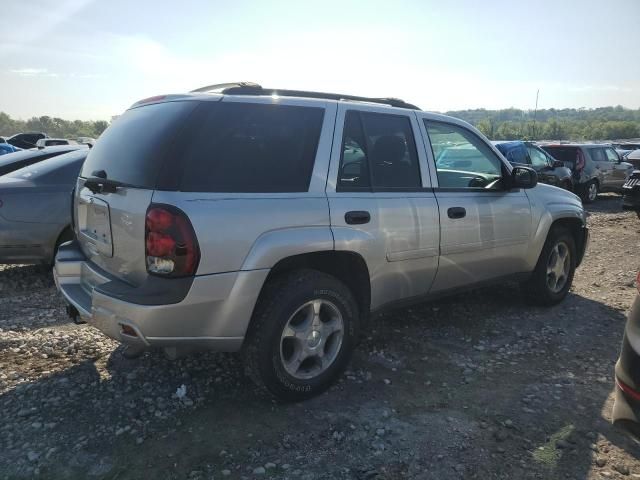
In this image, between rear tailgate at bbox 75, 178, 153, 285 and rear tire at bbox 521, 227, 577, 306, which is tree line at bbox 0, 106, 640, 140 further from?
rear tailgate at bbox 75, 178, 153, 285

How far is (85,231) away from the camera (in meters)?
3.22

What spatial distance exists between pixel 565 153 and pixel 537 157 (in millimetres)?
1991

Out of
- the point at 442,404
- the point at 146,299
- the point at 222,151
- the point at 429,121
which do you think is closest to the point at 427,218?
the point at 429,121

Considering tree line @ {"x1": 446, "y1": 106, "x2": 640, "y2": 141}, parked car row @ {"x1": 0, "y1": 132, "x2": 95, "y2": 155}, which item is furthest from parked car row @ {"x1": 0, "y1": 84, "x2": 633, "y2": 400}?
tree line @ {"x1": 446, "y1": 106, "x2": 640, "y2": 141}

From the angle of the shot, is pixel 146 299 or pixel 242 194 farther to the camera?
pixel 242 194

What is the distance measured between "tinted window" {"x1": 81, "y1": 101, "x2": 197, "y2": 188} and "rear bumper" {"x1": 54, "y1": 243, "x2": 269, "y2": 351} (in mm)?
608

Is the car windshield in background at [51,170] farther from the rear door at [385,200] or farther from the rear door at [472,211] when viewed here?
the rear door at [472,211]

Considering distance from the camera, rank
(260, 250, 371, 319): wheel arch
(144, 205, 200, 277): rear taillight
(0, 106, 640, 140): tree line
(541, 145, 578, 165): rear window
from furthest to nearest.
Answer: (0, 106, 640, 140): tree line, (541, 145, 578, 165): rear window, (260, 250, 371, 319): wheel arch, (144, 205, 200, 277): rear taillight

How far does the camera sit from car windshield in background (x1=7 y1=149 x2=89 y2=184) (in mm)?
5418


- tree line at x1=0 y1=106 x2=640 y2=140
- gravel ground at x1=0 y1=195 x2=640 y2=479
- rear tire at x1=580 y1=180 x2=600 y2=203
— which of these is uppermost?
tree line at x1=0 y1=106 x2=640 y2=140

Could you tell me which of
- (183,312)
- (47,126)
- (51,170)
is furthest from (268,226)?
(47,126)

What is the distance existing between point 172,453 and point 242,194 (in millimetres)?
1445

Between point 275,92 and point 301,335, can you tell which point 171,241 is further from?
point 275,92

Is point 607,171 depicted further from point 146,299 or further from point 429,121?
point 146,299
